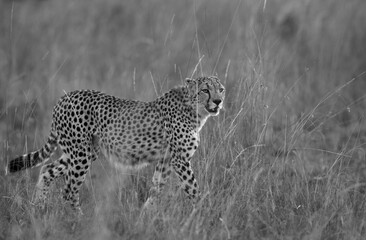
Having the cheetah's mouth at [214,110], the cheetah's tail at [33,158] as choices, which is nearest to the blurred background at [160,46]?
the cheetah's tail at [33,158]

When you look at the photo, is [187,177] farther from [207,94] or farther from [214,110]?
[207,94]

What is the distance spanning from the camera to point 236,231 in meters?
5.02

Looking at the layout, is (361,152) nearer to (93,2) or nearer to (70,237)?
(70,237)

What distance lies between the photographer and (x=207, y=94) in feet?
19.0

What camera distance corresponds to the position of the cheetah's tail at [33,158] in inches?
234

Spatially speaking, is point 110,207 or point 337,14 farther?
point 337,14

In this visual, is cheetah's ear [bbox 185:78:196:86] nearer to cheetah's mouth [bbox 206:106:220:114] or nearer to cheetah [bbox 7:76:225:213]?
cheetah [bbox 7:76:225:213]

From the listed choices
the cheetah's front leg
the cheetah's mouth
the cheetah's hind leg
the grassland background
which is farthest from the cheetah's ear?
the cheetah's hind leg

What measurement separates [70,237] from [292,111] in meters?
3.91

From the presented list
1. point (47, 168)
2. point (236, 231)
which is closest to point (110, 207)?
point (236, 231)

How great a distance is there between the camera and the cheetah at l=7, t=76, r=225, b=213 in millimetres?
5906

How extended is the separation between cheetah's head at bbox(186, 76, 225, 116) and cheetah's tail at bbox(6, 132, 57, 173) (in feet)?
4.16

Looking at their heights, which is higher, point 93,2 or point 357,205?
point 93,2

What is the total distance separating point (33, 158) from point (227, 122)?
66.1 inches
